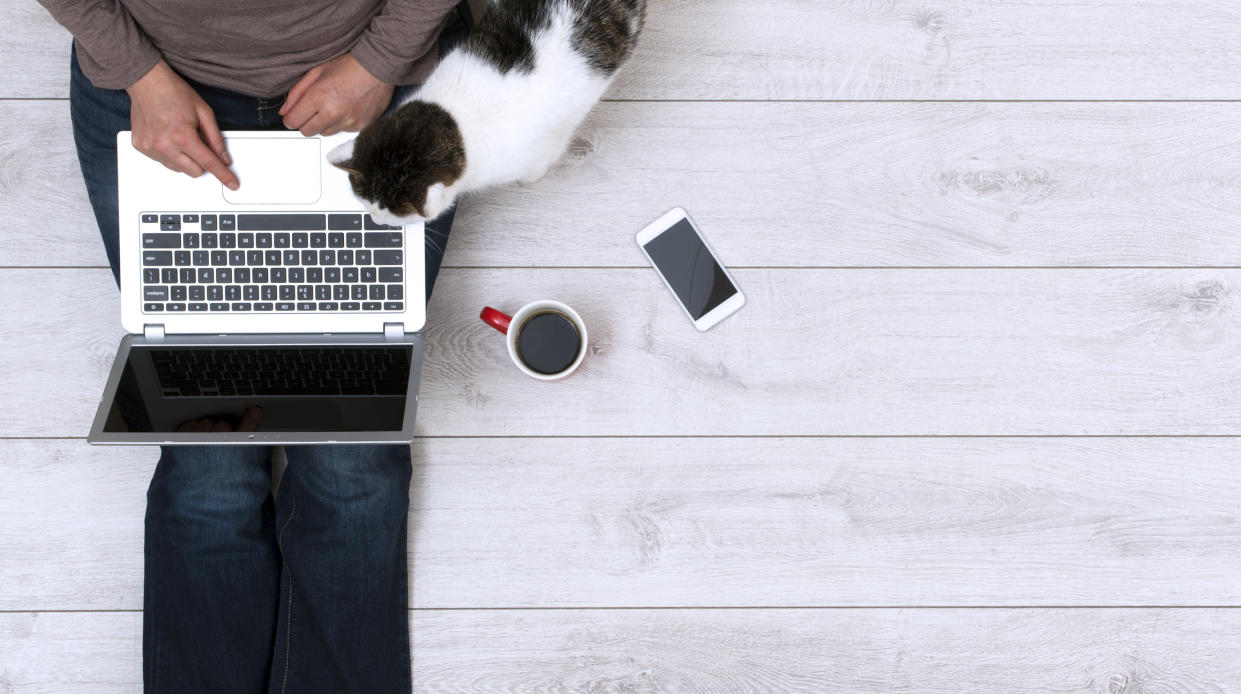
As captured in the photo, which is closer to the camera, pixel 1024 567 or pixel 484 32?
pixel 484 32

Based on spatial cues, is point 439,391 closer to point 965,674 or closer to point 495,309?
point 495,309

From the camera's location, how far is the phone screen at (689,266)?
1104mm

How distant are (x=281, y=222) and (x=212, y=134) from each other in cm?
12

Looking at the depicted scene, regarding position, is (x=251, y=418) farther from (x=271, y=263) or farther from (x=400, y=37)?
(x=400, y=37)

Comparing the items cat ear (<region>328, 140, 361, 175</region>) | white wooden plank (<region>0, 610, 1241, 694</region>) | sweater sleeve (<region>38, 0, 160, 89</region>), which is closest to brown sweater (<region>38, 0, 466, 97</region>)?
sweater sleeve (<region>38, 0, 160, 89</region>)

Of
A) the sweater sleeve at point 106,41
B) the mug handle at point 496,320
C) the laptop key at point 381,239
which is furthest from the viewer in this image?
the mug handle at point 496,320

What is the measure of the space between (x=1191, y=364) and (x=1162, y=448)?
4.8 inches

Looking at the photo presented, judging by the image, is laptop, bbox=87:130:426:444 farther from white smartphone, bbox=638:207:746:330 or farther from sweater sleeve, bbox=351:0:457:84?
white smartphone, bbox=638:207:746:330

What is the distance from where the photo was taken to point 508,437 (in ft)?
3.65

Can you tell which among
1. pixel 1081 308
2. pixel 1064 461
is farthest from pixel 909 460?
pixel 1081 308

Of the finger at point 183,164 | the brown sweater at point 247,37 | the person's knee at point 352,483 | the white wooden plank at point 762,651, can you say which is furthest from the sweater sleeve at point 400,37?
the white wooden plank at point 762,651

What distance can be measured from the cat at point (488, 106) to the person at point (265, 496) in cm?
8

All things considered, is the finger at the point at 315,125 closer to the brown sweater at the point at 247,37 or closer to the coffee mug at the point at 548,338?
the brown sweater at the point at 247,37

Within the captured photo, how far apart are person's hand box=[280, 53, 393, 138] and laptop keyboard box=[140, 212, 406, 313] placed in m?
0.10
